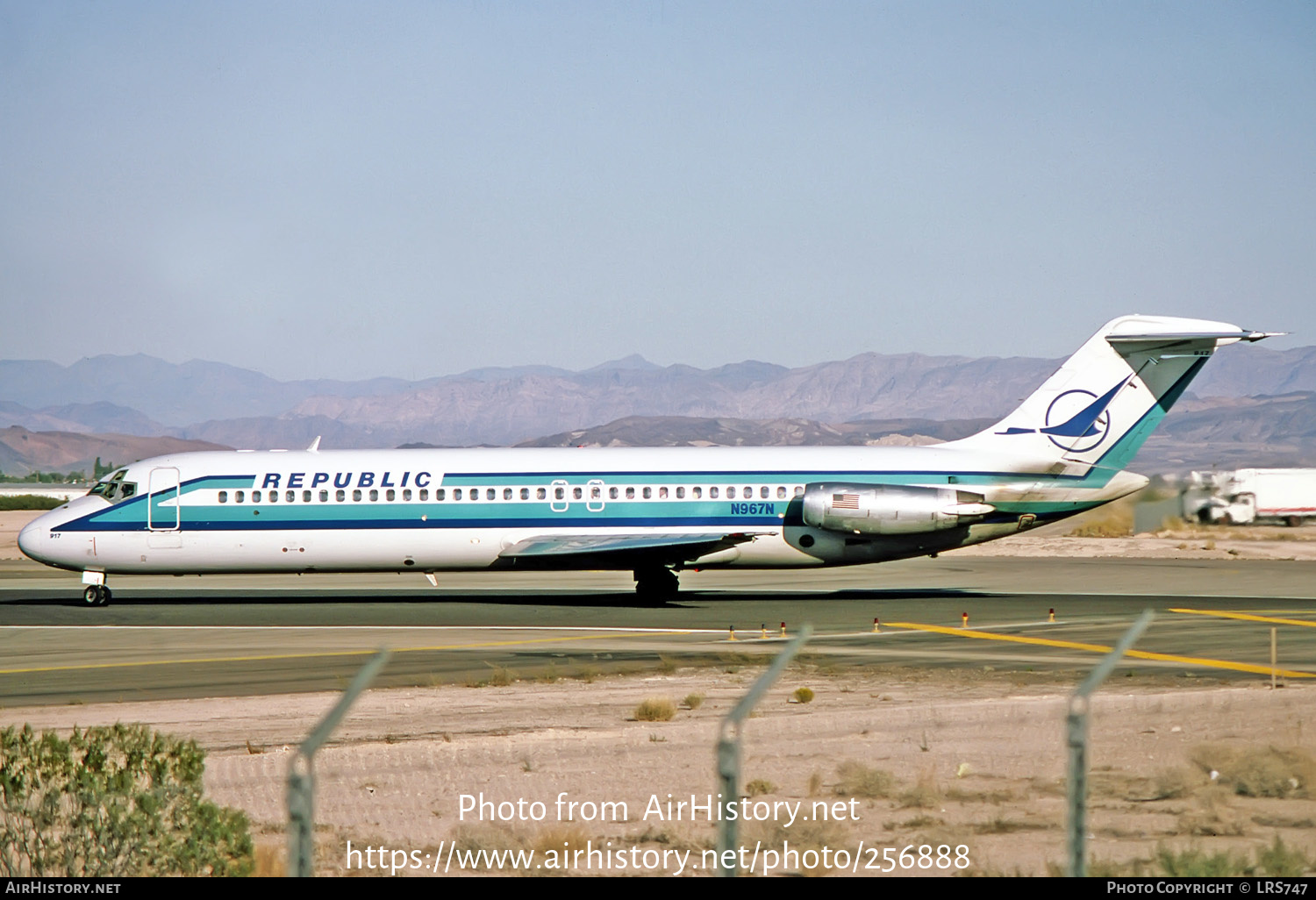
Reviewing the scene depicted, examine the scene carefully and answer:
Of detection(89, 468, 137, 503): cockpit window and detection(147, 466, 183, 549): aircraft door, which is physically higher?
detection(89, 468, 137, 503): cockpit window

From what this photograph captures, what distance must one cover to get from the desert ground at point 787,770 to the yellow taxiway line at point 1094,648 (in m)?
0.81

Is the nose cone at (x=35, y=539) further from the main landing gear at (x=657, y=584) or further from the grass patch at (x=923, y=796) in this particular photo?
the grass patch at (x=923, y=796)

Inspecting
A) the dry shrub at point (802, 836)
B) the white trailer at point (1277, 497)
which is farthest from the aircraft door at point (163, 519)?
the white trailer at point (1277, 497)

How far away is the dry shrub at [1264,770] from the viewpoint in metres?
11.9

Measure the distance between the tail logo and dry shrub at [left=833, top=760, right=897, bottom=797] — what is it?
846 inches

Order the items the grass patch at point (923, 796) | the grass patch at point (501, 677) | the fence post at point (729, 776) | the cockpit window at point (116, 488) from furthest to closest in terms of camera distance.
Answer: the cockpit window at point (116, 488) < the grass patch at point (501, 677) < the grass patch at point (923, 796) < the fence post at point (729, 776)

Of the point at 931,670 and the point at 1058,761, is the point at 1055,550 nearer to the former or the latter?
the point at 931,670

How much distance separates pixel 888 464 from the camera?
32.3 meters

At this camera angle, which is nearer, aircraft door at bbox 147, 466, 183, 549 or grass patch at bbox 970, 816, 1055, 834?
grass patch at bbox 970, 816, 1055, 834

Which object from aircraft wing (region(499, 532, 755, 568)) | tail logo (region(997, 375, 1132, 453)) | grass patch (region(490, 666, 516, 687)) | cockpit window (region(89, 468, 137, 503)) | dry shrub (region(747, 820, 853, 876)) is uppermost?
tail logo (region(997, 375, 1132, 453))

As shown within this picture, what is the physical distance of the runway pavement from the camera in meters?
20.2

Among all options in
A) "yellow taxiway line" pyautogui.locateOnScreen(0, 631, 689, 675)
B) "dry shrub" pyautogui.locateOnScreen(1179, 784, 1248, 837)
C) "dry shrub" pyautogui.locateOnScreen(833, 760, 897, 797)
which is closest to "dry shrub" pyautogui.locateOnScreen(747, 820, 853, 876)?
"dry shrub" pyautogui.locateOnScreen(833, 760, 897, 797)

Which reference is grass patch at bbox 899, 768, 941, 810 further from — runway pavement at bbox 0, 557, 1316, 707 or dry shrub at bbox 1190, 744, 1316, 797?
runway pavement at bbox 0, 557, 1316, 707
